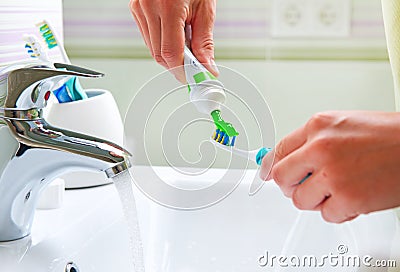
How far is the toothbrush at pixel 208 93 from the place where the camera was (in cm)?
56

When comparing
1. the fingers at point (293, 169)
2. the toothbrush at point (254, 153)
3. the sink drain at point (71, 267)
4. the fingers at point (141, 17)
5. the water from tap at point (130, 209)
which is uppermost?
the fingers at point (141, 17)

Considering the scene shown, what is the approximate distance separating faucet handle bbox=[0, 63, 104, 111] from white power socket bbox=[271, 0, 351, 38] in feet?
1.74

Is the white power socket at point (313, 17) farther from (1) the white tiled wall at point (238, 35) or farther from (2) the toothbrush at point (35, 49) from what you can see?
(2) the toothbrush at point (35, 49)

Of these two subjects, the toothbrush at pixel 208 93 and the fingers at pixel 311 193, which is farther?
the toothbrush at pixel 208 93

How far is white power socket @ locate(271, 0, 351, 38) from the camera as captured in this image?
97 cm

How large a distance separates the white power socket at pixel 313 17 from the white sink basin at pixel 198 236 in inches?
10.6

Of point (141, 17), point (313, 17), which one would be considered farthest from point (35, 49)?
point (313, 17)

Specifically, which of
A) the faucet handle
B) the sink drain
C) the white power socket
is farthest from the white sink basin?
the white power socket

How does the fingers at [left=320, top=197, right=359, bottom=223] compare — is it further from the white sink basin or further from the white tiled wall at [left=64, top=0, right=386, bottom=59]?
the white tiled wall at [left=64, top=0, right=386, bottom=59]

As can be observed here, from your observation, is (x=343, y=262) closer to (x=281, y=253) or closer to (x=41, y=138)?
(x=281, y=253)

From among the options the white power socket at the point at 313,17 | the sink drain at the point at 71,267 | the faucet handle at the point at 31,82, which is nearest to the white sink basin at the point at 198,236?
the sink drain at the point at 71,267

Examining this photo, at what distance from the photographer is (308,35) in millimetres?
986

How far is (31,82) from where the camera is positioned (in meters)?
0.53

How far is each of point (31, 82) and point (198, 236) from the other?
33 centimetres
